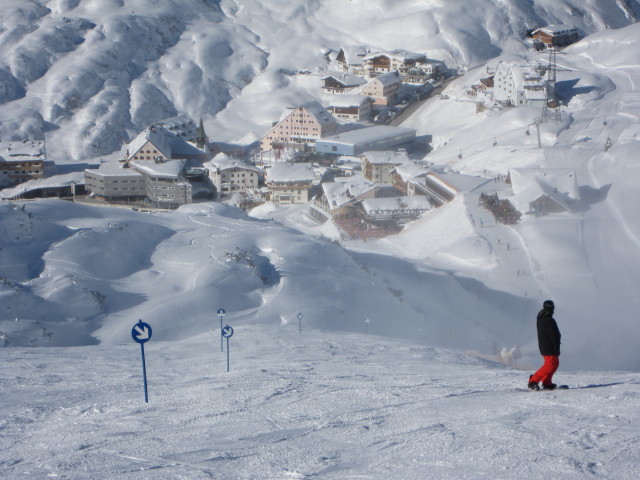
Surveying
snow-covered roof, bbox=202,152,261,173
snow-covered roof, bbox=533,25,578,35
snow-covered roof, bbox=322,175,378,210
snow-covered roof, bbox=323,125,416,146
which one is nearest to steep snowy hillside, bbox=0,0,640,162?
snow-covered roof, bbox=533,25,578,35

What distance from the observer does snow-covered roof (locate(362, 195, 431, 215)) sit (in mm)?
25844

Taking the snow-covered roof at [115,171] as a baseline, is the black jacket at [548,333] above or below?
below

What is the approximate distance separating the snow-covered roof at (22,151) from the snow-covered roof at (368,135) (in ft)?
45.6

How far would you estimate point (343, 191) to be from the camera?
2812 cm

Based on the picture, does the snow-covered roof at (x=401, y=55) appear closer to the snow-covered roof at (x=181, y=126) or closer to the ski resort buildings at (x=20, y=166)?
the snow-covered roof at (x=181, y=126)

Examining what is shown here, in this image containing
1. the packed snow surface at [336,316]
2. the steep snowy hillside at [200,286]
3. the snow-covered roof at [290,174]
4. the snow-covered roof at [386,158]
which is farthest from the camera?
the snow-covered roof at [386,158]

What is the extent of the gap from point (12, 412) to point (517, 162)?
912 inches

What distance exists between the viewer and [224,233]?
55.6 ft

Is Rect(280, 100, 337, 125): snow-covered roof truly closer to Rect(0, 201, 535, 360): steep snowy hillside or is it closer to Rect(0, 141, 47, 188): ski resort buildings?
Rect(0, 141, 47, 188): ski resort buildings

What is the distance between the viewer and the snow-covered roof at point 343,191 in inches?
1068

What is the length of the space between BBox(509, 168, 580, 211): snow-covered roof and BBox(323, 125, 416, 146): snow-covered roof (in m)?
13.5

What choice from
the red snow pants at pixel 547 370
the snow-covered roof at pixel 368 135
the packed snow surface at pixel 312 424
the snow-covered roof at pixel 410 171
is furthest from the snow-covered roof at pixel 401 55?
the red snow pants at pixel 547 370

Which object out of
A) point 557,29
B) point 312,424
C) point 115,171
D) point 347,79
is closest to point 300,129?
point 347,79

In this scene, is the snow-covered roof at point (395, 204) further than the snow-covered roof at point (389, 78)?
A: No
